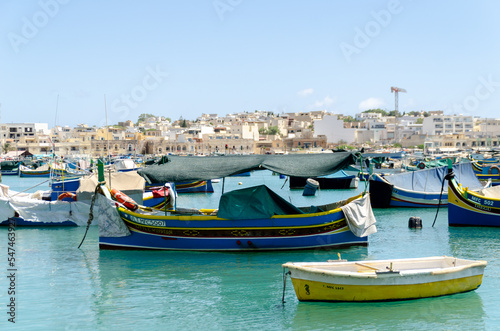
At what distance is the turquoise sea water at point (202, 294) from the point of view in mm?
11695

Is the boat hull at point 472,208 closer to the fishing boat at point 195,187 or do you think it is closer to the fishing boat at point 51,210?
the fishing boat at point 51,210

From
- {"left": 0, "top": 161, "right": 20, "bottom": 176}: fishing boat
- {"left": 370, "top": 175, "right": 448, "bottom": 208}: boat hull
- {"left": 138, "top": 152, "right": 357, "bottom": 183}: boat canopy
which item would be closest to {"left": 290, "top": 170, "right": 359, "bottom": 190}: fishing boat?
{"left": 370, "top": 175, "right": 448, "bottom": 208}: boat hull

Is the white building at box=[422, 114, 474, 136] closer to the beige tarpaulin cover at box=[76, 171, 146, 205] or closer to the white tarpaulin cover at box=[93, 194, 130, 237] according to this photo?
the beige tarpaulin cover at box=[76, 171, 146, 205]

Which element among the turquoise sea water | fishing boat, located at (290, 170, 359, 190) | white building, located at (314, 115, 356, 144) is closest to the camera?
the turquoise sea water

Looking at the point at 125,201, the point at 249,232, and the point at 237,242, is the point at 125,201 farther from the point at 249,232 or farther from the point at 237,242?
the point at 249,232

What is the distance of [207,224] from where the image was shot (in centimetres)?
1628

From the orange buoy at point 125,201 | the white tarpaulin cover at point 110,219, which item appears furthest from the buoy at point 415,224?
the white tarpaulin cover at point 110,219

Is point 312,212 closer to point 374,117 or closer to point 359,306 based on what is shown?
point 359,306

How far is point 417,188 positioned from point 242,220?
1690 centimetres

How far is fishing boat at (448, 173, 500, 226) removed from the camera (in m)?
21.8

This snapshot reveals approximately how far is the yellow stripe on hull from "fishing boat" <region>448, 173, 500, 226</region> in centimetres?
1010

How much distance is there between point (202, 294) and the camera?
13484 millimetres

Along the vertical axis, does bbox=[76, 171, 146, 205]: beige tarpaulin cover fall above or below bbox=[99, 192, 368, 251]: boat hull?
above

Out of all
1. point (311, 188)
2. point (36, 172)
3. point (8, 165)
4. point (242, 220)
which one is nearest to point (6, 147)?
point (8, 165)
